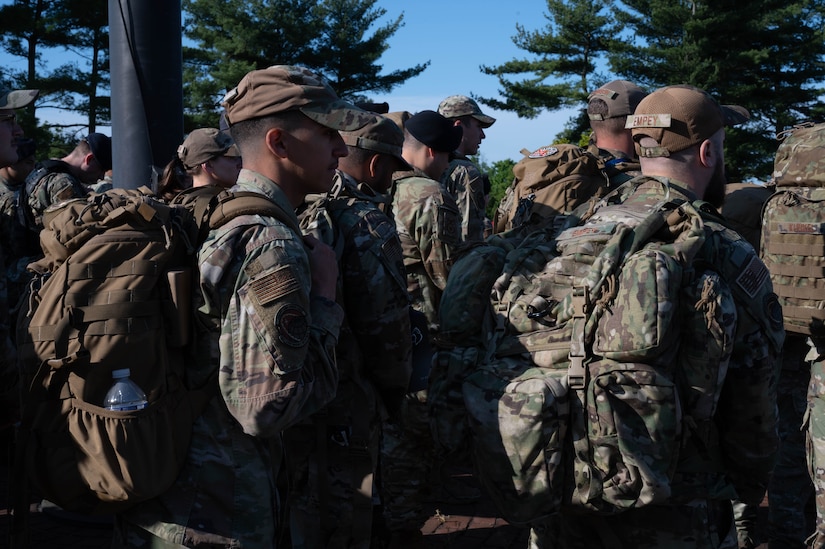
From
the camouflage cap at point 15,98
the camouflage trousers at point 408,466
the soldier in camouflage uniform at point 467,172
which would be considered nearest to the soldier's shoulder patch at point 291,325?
the camouflage cap at point 15,98

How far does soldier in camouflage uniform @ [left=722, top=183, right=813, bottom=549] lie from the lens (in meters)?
5.09

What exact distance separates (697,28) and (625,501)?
91.8 feet

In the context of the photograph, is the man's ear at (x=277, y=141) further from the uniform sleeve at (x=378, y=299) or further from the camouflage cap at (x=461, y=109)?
the camouflage cap at (x=461, y=109)

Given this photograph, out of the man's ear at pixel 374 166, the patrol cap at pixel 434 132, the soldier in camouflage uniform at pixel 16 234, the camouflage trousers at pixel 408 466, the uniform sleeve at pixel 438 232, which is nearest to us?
the man's ear at pixel 374 166

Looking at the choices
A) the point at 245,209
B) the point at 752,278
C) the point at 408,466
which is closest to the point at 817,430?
the point at 752,278

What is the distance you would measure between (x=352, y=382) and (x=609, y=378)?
1.16m

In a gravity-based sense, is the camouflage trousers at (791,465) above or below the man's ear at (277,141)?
below

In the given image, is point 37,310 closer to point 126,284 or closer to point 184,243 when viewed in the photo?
point 126,284

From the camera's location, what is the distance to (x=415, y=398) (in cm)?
533

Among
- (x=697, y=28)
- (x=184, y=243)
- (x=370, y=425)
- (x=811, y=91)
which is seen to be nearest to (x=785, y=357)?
(x=370, y=425)

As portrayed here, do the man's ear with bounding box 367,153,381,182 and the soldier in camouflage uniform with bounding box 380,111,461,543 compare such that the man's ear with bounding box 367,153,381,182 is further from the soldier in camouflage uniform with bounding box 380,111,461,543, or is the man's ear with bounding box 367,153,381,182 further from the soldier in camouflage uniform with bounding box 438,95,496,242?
the soldier in camouflage uniform with bounding box 438,95,496,242

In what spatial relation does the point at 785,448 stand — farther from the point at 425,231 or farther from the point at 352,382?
the point at 352,382

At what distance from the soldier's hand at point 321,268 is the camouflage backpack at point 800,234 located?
3296 mm

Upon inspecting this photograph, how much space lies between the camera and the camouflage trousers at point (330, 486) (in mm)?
3496
